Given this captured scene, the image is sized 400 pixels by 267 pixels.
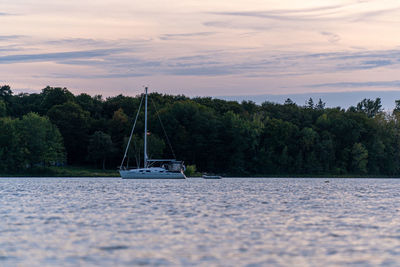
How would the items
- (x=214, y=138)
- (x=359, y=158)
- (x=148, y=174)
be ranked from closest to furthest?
(x=148, y=174)
(x=214, y=138)
(x=359, y=158)

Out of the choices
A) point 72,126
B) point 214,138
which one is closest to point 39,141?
→ point 72,126

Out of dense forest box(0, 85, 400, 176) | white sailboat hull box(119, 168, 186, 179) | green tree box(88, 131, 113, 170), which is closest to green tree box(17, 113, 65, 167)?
dense forest box(0, 85, 400, 176)

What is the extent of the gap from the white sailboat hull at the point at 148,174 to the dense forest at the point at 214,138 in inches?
1030

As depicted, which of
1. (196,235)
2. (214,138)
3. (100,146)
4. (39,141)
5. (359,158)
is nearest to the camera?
(196,235)

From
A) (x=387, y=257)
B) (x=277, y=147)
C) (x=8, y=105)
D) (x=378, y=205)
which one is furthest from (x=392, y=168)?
(x=387, y=257)

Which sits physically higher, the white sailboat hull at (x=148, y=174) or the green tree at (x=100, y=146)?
the green tree at (x=100, y=146)

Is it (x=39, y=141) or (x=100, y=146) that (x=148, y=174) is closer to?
(x=39, y=141)

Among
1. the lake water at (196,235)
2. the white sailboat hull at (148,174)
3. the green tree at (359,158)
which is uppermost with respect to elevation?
the green tree at (359,158)

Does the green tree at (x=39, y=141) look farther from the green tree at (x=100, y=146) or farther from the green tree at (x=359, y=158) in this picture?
the green tree at (x=359, y=158)

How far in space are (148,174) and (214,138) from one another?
41058 mm

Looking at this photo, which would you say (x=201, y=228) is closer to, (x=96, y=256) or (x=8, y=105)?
(x=96, y=256)

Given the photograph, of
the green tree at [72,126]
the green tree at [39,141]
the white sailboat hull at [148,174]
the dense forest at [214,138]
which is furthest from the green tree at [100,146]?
the white sailboat hull at [148,174]

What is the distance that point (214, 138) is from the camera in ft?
507

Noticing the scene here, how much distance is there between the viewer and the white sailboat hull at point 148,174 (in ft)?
378
